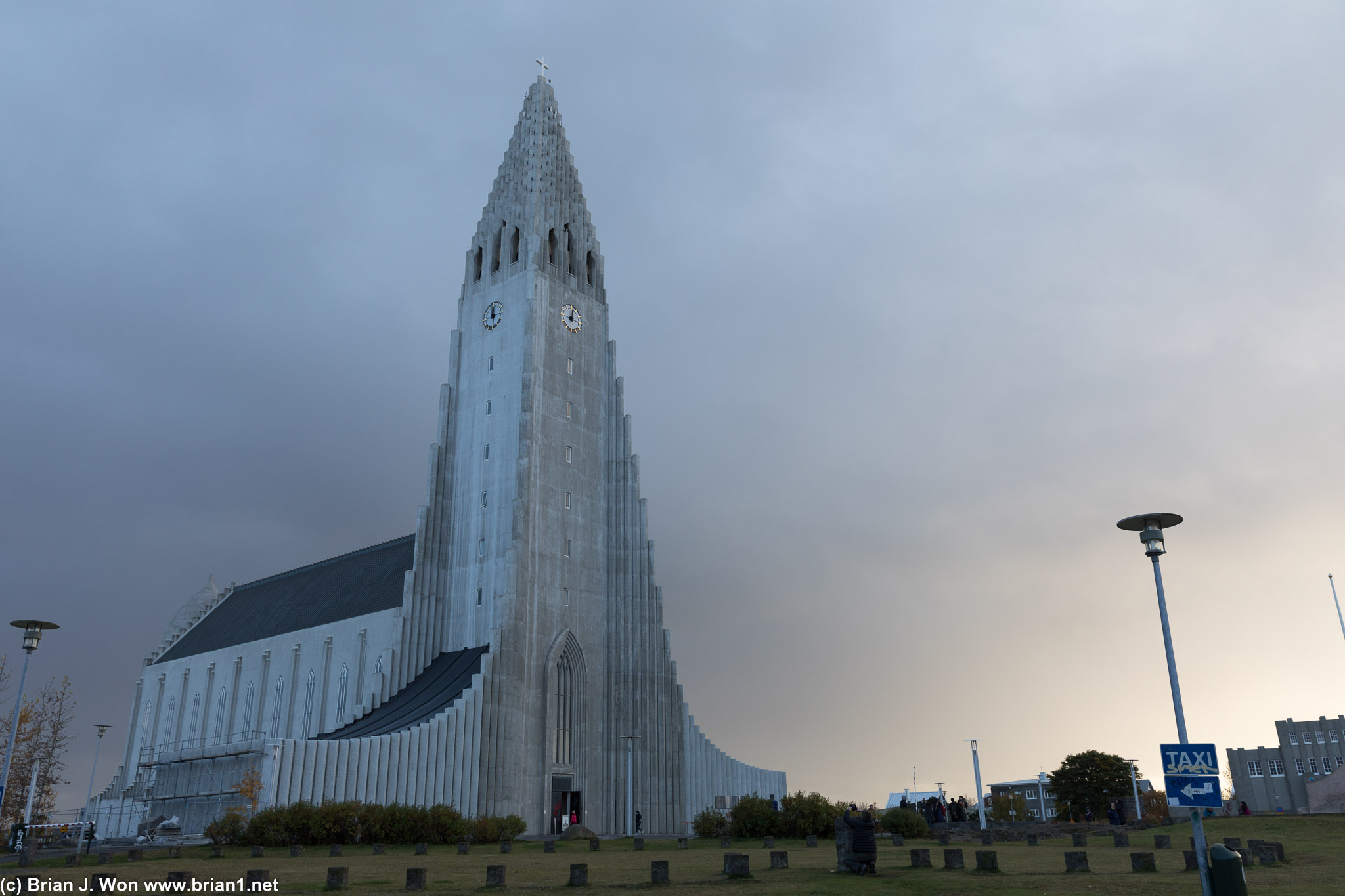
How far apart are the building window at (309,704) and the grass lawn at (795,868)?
3100 cm

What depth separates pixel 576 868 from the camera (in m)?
21.3

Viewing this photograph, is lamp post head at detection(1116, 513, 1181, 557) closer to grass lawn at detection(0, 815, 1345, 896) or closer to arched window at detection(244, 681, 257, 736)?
grass lawn at detection(0, 815, 1345, 896)

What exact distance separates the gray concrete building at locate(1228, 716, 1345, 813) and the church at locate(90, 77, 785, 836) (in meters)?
80.6

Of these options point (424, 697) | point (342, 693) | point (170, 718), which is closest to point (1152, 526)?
point (424, 697)

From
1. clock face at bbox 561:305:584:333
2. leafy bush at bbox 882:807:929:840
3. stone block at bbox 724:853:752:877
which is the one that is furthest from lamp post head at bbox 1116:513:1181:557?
clock face at bbox 561:305:584:333

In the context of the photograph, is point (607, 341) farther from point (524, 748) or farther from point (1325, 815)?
point (1325, 815)

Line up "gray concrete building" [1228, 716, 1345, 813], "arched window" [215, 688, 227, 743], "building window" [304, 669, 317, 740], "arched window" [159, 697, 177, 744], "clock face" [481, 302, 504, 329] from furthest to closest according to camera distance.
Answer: "gray concrete building" [1228, 716, 1345, 813] → "arched window" [159, 697, 177, 744] → "arched window" [215, 688, 227, 743] → "building window" [304, 669, 317, 740] → "clock face" [481, 302, 504, 329]

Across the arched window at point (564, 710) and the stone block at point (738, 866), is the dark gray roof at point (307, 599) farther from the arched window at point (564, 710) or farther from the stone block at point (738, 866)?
the stone block at point (738, 866)

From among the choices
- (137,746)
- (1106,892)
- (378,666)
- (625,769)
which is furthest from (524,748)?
(137,746)

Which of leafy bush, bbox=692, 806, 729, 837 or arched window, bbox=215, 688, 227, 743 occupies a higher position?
arched window, bbox=215, 688, 227, 743

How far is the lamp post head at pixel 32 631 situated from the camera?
34.9 metres

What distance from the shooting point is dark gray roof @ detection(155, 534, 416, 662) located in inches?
2731

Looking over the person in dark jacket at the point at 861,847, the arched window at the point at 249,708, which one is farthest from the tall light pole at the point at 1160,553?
the arched window at the point at 249,708

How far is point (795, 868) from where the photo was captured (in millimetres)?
24047
